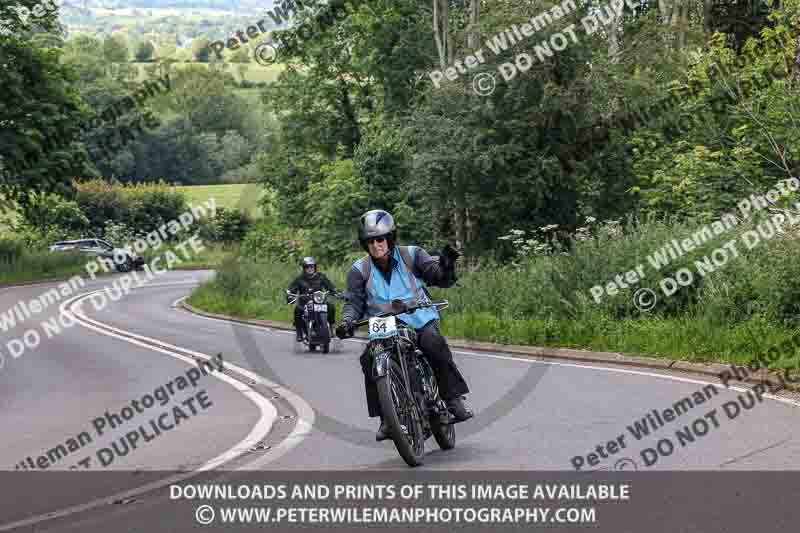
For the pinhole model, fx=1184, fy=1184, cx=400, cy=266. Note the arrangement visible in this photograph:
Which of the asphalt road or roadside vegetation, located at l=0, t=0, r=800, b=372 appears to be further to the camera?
roadside vegetation, located at l=0, t=0, r=800, b=372

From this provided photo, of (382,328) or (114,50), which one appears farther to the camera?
(114,50)

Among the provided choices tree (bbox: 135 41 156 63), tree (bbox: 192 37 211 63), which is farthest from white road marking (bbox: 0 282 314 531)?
tree (bbox: 135 41 156 63)

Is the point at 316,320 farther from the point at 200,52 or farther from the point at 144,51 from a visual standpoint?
the point at 144,51

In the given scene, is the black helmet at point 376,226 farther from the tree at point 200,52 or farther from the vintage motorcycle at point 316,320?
the tree at point 200,52

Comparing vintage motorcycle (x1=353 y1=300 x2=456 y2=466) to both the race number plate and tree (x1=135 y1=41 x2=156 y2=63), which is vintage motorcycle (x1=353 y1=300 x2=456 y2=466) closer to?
the race number plate

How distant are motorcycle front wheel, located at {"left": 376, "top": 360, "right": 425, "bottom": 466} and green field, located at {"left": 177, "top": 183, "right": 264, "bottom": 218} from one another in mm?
64261

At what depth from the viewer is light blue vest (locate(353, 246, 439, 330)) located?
9008 millimetres

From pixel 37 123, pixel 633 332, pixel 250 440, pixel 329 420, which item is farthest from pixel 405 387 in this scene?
pixel 37 123

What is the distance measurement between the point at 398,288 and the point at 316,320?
11959 millimetres

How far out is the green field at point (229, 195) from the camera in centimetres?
7516

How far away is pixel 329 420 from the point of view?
11.5m

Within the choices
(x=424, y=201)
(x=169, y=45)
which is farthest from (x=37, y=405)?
(x=169, y=45)

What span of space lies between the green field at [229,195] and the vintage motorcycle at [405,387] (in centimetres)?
6385

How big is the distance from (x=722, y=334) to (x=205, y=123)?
124 metres
